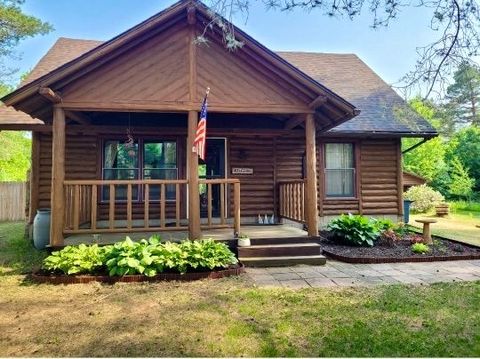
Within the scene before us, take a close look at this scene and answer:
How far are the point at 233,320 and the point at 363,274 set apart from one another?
116 inches

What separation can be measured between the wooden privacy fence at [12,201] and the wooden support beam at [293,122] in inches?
481

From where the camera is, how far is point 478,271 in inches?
242

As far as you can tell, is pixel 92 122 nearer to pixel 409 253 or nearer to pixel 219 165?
pixel 219 165

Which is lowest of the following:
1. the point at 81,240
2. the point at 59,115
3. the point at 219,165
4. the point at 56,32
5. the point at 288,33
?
the point at 81,240

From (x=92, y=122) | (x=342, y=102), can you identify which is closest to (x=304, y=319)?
(x=342, y=102)

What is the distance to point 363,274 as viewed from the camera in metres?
5.90

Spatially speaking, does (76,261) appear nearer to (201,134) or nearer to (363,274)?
(201,134)

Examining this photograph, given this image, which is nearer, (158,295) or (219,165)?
(158,295)

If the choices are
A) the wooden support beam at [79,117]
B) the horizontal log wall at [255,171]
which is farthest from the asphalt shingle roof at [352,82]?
the wooden support beam at [79,117]

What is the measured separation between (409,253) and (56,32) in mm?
14580

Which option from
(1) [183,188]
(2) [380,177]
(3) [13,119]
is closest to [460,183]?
(2) [380,177]

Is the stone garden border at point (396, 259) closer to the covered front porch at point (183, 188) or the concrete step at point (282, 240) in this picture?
the concrete step at point (282, 240)

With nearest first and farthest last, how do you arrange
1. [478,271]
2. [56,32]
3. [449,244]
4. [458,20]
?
[458,20] < [478,271] < [449,244] < [56,32]

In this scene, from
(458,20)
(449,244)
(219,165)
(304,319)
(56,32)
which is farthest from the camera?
(56,32)
